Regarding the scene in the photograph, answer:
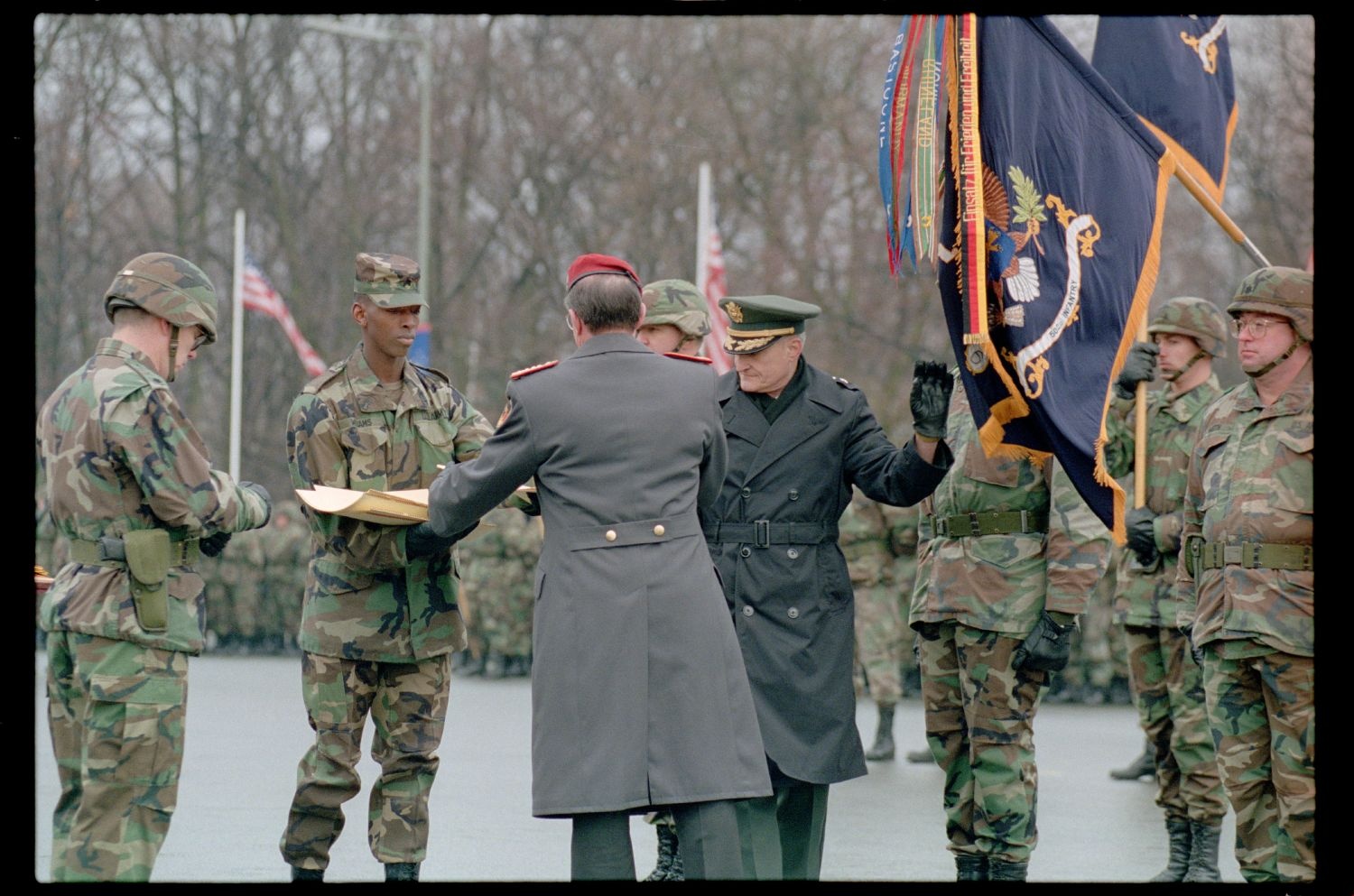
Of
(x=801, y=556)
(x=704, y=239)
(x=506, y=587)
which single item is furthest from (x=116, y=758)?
(x=506, y=587)

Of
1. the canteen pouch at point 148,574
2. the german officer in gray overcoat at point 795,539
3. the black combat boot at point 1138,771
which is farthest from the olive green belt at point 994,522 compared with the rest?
the black combat boot at point 1138,771

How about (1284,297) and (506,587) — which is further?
(506,587)

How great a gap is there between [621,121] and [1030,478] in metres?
25.8

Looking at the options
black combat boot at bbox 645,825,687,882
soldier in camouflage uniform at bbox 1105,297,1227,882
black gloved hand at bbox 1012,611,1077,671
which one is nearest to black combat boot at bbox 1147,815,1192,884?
soldier in camouflage uniform at bbox 1105,297,1227,882

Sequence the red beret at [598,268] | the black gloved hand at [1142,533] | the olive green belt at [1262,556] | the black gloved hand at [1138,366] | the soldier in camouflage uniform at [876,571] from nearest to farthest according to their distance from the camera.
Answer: the red beret at [598,268] < the olive green belt at [1262,556] < the black gloved hand at [1138,366] < the black gloved hand at [1142,533] < the soldier in camouflage uniform at [876,571]

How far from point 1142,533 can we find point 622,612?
4135mm

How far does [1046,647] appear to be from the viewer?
A: 7.84 meters

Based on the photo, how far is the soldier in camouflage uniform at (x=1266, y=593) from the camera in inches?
272

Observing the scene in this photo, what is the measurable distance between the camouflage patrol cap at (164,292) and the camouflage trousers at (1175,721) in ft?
16.5

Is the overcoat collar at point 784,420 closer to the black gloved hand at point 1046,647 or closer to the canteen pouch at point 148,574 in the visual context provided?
the black gloved hand at point 1046,647

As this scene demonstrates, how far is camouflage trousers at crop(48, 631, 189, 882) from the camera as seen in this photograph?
21.3 feet

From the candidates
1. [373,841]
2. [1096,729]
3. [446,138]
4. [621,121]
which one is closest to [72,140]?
[446,138]

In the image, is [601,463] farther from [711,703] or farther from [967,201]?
[967,201]

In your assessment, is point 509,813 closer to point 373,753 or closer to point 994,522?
point 373,753
